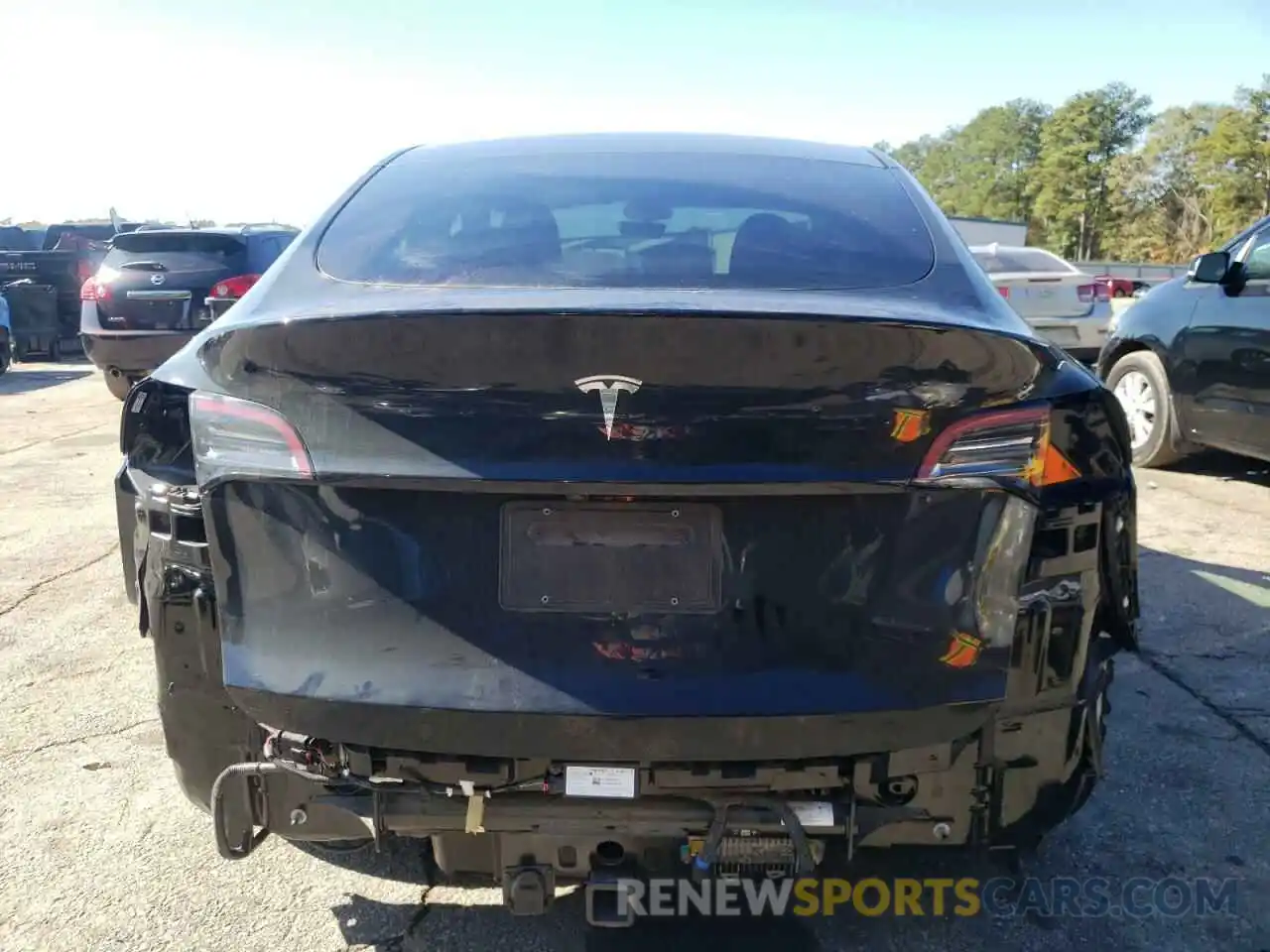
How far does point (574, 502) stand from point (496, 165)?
1429mm

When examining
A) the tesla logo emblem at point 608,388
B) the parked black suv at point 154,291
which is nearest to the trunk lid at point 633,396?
the tesla logo emblem at point 608,388

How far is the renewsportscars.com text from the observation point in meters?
2.55

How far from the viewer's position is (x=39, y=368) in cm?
1462

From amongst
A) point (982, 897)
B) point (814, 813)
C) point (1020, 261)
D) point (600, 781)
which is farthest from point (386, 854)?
point (1020, 261)

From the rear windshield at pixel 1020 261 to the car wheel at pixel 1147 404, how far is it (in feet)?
16.8

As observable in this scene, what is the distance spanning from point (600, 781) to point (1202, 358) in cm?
599

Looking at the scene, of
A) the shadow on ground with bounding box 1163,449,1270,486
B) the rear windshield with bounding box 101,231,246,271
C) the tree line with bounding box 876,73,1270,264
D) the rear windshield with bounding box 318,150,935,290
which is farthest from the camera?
the tree line with bounding box 876,73,1270,264

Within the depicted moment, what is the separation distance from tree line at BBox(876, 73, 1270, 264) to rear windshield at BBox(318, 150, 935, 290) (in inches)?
1661

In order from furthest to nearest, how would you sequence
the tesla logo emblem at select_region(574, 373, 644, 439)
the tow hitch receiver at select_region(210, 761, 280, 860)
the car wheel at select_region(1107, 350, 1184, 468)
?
1. the car wheel at select_region(1107, 350, 1184, 468)
2. the tow hitch receiver at select_region(210, 761, 280, 860)
3. the tesla logo emblem at select_region(574, 373, 644, 439)

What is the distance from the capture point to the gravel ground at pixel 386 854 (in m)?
2.51

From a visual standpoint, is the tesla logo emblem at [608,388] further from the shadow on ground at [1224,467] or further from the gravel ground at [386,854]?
the shadow on ground at [1224,467]

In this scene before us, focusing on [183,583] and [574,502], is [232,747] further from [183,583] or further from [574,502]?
[574,502]

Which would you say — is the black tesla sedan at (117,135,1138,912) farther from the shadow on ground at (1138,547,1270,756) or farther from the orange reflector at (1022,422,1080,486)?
the shadow on ground at (1138,547,1270,756)

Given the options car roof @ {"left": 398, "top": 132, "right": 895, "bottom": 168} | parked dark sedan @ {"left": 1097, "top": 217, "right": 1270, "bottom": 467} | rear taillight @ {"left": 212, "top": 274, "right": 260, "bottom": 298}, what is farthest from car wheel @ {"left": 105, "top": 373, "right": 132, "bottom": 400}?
parked dark sedan @ {"left": 1097, "top": 217, "right": 1270, "bottom": 467}
